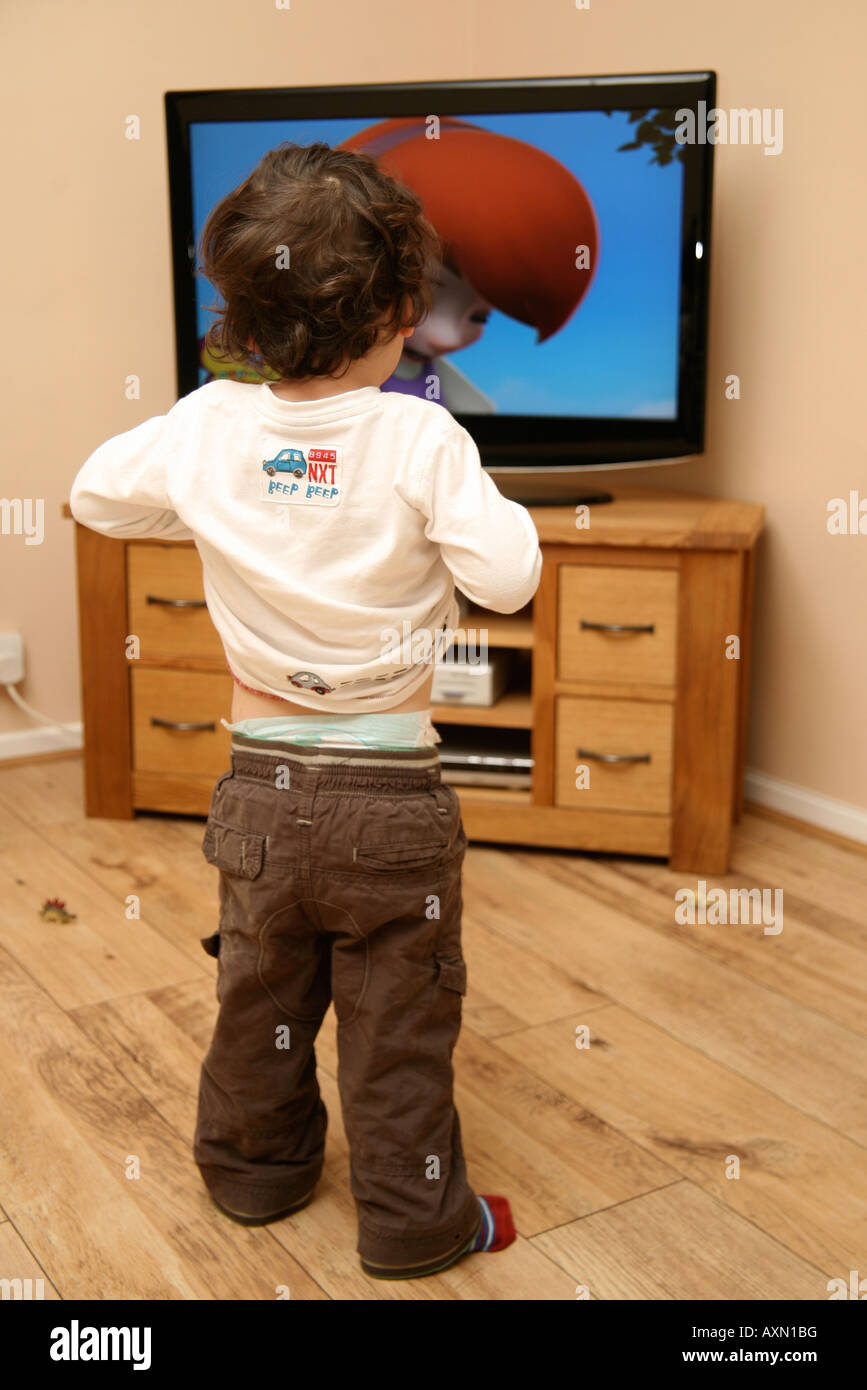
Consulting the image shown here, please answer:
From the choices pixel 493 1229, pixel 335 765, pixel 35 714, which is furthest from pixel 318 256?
pixel 35 714

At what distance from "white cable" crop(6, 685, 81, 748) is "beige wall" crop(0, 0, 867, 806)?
0.02m

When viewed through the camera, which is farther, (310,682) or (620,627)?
(620,627)

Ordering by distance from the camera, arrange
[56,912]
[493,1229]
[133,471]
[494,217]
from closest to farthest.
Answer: [133,471] → [493,1229] → [56,912] → [494,217]

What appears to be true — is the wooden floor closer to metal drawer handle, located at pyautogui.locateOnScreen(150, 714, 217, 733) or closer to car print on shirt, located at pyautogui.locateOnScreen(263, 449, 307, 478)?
metal drawer handle, located at pyautogui.locateOnScreen(150, 714, 217, 733)

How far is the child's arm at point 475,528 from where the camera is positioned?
116 centimetres

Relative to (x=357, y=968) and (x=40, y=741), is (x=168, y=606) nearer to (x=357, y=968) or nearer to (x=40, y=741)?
(x=40, y=741)

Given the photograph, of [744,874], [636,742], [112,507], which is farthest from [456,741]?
[112,507]

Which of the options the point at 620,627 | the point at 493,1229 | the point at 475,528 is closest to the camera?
the point at 475,528

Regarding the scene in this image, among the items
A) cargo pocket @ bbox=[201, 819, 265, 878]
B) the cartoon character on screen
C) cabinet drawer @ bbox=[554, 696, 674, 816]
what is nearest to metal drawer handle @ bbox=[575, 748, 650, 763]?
cabinet drawer @ bbox=[554, 696, 674, 816]

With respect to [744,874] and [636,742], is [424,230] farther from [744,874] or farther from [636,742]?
[744,874]

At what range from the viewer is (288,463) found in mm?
1212

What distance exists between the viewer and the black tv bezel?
93.9 inches

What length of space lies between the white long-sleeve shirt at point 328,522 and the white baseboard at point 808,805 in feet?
4.83

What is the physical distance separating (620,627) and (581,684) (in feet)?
0.41
